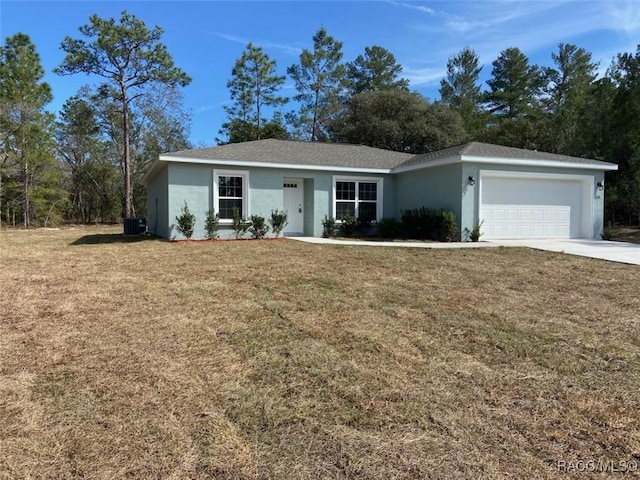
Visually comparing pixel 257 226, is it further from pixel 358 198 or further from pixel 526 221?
pixel 526 221

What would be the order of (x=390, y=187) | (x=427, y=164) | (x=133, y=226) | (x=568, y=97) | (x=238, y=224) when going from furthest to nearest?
(x=568, y=97) < (x=133, y=226) < (x=390, y=187) < (x=427, y=164) < (x=238, y=224)

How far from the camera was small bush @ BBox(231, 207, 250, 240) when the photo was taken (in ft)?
45.5

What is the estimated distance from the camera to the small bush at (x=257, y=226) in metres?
13.9

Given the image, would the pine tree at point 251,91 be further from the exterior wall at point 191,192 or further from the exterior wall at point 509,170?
the exterior wall at point 509,170

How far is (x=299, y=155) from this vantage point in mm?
15570

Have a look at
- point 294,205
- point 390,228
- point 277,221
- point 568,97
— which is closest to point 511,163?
point 390,228

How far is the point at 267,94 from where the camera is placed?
111 feet

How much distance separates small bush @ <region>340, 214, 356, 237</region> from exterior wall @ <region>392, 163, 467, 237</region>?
6.36 feet

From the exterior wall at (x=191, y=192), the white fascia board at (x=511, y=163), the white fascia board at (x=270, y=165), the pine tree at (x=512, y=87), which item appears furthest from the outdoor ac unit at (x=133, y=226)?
the pine tree at (x=512, y=87)

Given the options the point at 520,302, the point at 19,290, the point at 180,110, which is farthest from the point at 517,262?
the point at 180,110

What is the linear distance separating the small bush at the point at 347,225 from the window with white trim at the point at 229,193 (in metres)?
3.41

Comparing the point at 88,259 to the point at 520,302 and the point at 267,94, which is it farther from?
the point at 267,94

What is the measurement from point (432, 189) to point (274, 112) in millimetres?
22592

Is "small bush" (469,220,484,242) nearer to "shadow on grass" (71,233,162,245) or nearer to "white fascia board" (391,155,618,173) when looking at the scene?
"white fascia board" (391,155,618,173)
